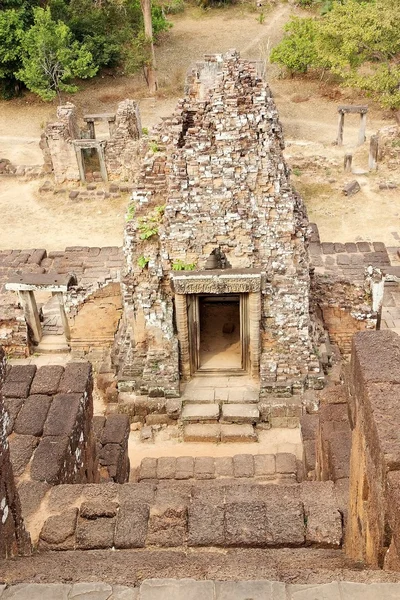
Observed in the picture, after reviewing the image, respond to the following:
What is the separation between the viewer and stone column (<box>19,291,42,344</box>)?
509 inches

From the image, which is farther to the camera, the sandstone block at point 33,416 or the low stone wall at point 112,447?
the low stone wall at point 112,447

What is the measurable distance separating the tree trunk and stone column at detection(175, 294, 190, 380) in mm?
21122

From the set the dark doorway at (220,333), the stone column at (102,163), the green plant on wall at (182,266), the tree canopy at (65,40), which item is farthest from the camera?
the tree canopy at (65,40)

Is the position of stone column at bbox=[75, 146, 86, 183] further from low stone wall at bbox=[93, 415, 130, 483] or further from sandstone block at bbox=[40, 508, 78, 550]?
sandstone block at bbox=[40, 508, 78, 550]

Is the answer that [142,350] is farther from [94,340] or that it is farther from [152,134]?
[152,134]

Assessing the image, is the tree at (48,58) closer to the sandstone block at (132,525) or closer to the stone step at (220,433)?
the stone step at (220,433)

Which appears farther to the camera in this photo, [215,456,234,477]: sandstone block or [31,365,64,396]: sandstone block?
[215,456,234,477]: sandstone block

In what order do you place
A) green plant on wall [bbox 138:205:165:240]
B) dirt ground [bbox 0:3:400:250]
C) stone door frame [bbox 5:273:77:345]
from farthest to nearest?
dirt ground [bbox 0:3:400:250] < stone door frame [bbox 5:273:77:345] < green plant on wall [bbox 138:205:165:240]

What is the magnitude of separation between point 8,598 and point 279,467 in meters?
6.07

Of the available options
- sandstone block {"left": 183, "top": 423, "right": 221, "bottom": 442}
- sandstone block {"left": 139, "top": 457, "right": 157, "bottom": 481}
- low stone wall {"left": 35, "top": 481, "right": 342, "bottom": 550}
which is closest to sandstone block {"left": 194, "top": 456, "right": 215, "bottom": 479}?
sandstone block {"left": 139, "top": 457, "right": 157, "bottom": 481}

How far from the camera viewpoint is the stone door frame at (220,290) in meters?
10.2

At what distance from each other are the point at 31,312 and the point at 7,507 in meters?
8.14

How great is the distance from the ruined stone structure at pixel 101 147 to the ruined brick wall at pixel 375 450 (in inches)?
684

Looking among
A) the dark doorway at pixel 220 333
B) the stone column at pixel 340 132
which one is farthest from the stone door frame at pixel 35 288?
the stone column at pixel 340 132
